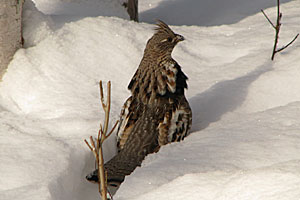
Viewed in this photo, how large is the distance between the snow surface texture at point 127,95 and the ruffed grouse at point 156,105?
21cm

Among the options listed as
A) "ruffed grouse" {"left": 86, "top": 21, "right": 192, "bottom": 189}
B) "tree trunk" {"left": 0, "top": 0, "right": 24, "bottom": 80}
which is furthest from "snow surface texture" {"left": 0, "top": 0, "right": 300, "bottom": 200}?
"ruffed grouse" {"left": 86, "top": 21, "right": 192, "bottom": 189}

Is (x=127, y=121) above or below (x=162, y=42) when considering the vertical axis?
below

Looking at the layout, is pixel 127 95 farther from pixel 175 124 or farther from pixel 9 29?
pixel 9 29

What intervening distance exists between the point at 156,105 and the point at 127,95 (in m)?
0.87

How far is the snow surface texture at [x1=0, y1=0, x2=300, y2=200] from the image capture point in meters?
2.72

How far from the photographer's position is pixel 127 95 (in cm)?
490

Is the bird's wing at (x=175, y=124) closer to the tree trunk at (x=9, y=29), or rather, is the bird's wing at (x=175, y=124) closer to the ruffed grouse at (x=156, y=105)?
the ruffed grouse at (x=156, y=105)

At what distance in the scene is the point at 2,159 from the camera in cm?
363

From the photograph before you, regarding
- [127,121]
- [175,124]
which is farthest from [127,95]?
[175,124]

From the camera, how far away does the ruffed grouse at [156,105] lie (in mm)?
3973

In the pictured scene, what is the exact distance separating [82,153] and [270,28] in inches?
130

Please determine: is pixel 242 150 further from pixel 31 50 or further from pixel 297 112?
pixel 31 50

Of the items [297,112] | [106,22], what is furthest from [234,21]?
[297,112]

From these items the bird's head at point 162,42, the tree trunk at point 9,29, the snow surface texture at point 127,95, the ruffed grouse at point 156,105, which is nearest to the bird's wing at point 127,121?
the ruffed grouse at point 156,105
